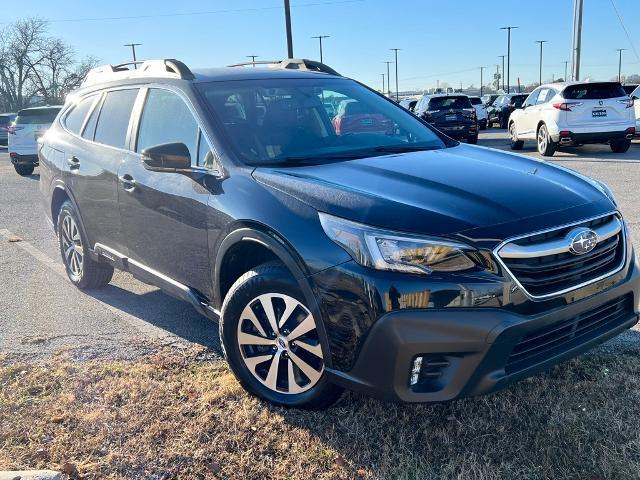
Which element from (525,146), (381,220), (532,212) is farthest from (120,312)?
(525,146)

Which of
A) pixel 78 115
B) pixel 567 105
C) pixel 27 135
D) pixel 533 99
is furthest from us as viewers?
pixel 27 135

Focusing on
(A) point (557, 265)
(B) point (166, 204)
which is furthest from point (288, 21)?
(A) point (557, 265)

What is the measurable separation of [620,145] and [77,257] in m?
12.5

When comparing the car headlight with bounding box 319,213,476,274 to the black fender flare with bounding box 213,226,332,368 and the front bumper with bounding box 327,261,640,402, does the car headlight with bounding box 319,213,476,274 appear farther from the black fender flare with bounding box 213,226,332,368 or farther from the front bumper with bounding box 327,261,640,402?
the black fender flare with bounding box 213,226,332,368

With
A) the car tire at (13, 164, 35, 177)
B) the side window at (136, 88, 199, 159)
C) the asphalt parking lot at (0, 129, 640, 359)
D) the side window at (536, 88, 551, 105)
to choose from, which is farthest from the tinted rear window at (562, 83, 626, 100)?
the car tire at (13, 164, 35, 177)

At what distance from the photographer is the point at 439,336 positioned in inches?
97.0

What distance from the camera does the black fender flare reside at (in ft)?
8.93

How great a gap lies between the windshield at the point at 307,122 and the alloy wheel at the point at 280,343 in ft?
2.68

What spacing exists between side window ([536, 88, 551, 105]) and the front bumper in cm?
1252

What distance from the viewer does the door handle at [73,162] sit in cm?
482

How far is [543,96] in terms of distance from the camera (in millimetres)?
14273

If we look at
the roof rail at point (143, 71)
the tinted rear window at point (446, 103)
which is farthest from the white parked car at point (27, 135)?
the roof rail at point (143, 71)

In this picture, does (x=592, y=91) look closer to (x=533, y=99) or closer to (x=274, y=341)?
(x=533, y=99)

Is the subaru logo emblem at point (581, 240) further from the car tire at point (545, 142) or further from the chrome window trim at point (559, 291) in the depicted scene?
the car tire at point (545, 142)
